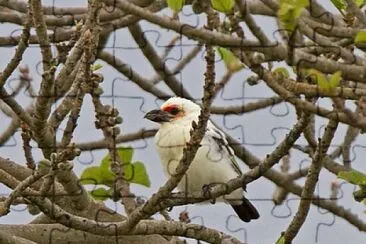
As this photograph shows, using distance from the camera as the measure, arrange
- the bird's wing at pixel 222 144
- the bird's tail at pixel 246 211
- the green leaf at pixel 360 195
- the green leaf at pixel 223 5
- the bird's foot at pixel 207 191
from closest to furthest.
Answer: the green leaf at pixel 223 5
the green leaf at pixel 360 195
the bird's foot at pixel 207 191
the bird's wing at pixel 222 144
the bird's tail at pixel 246 211

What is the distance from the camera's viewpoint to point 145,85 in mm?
5355

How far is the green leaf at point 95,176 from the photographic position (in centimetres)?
428

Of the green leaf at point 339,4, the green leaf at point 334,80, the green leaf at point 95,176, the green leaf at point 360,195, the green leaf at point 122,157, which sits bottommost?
the green leaf at point 95,176

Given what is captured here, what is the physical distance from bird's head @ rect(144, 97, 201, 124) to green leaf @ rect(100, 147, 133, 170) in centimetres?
94

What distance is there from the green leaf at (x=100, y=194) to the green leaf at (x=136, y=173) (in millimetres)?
131

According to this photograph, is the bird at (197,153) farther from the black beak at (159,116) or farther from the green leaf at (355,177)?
the green leaf at (355,177)

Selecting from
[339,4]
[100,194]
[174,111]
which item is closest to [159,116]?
[174,111]

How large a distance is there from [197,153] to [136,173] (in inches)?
26.1

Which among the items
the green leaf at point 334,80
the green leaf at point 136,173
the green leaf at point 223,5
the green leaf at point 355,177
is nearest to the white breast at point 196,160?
the green leaf at point 136,173

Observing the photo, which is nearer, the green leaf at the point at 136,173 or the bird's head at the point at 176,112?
the green leaf at the point at 136,173

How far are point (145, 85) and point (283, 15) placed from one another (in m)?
2.53

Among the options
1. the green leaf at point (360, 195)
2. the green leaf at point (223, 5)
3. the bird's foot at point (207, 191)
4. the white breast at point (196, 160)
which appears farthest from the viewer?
the white breast at point (196, 160)

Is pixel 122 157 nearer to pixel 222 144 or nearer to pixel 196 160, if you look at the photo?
pixel 196 160

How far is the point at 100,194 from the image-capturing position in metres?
4.45
